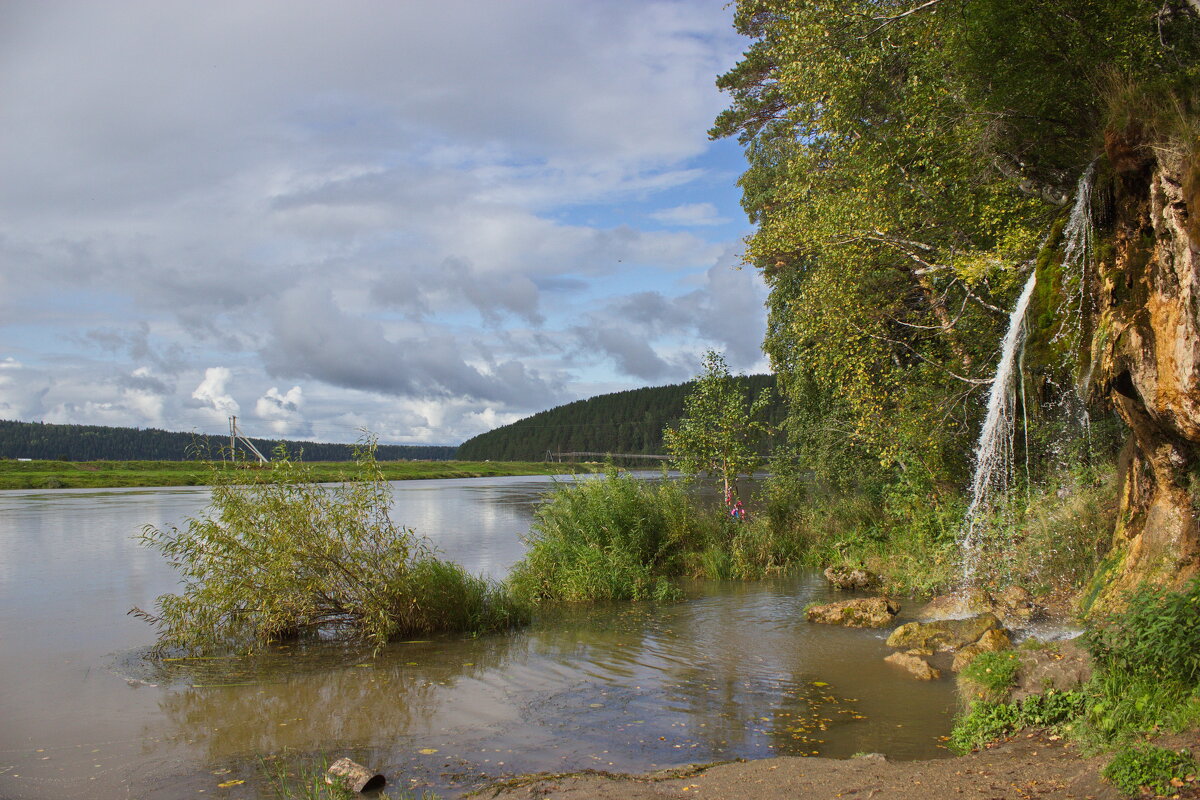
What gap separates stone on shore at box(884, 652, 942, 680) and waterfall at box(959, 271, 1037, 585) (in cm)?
351

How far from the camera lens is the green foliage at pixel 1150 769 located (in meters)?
5.43

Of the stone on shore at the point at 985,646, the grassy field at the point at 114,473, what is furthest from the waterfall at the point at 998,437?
the grassy field at the point at 114,473

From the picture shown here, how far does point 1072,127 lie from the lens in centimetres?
1207

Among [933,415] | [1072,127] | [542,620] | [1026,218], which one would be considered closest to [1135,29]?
[1072,127]

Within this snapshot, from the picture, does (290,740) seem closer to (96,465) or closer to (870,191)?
(870,191)

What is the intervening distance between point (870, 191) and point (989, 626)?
7998 millimetres

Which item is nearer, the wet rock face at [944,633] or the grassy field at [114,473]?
the wet rock face at [944,633]

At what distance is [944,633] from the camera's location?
1253cm

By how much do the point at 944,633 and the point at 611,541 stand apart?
8.64 meters

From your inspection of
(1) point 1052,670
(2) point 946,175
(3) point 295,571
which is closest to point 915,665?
(1) point 1052,670

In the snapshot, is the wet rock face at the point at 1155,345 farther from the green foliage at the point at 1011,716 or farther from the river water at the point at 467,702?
the river water at the point at 467,702

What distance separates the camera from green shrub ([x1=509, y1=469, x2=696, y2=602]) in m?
18.0

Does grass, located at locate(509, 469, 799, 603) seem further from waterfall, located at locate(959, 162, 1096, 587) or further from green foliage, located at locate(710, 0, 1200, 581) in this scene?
waterfall, located at locate(959, 162, 1096, 587)

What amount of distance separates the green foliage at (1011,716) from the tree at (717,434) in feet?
50.6
